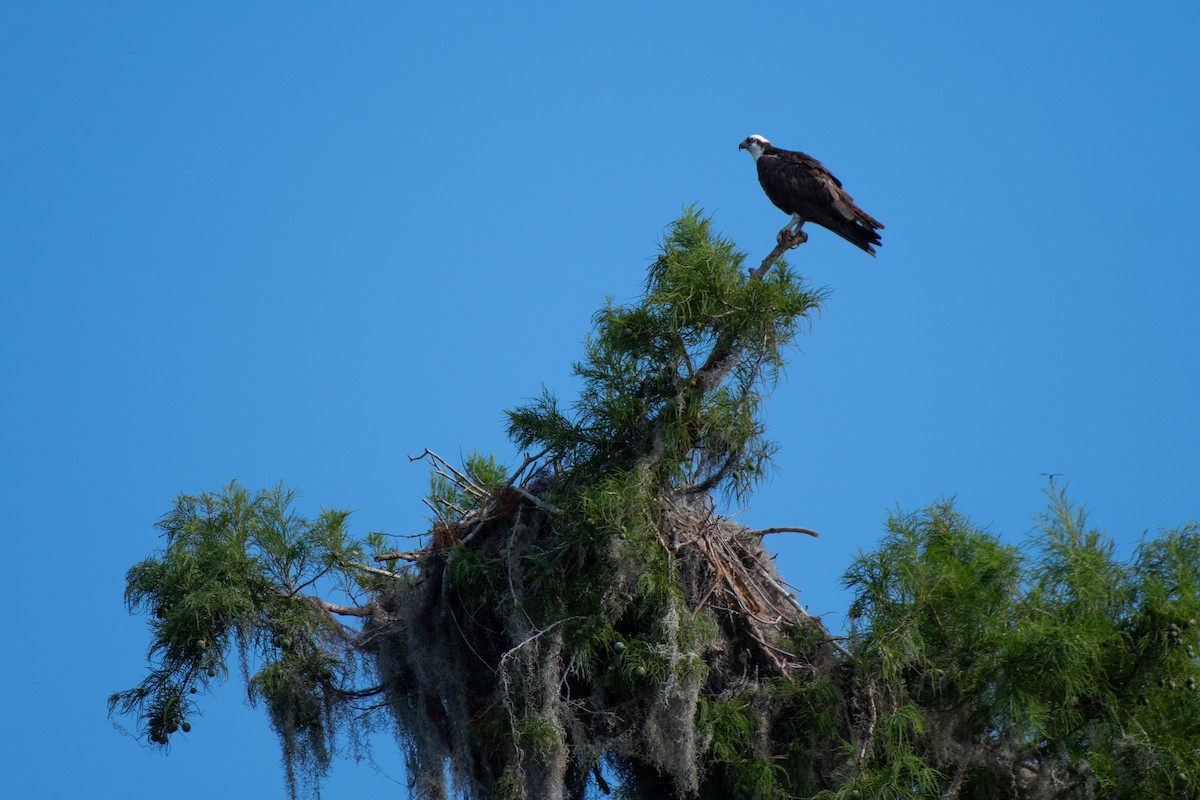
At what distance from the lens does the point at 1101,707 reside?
10.3 metres

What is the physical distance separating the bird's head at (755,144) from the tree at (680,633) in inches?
149

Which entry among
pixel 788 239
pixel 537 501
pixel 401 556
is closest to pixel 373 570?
pixel 401 556

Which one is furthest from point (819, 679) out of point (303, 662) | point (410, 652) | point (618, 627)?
point (303, 662)

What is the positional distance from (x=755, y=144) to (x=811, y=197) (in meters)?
2.13

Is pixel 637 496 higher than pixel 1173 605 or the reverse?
higher

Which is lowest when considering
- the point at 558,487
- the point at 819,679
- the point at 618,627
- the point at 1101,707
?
the point at 1101,707

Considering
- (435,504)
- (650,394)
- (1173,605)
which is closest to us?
(1173,605)

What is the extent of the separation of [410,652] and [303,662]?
82 cm

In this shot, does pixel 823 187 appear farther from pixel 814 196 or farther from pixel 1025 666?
pixel 1025 666

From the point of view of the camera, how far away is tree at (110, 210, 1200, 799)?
1030 cm

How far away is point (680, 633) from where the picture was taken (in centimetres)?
1055

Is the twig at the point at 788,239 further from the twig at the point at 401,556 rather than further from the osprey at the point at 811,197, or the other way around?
the twig at the point at 401,556

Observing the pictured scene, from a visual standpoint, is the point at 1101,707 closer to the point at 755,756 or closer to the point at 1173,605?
the point at 1173,605

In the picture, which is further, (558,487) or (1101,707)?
(558,487)
